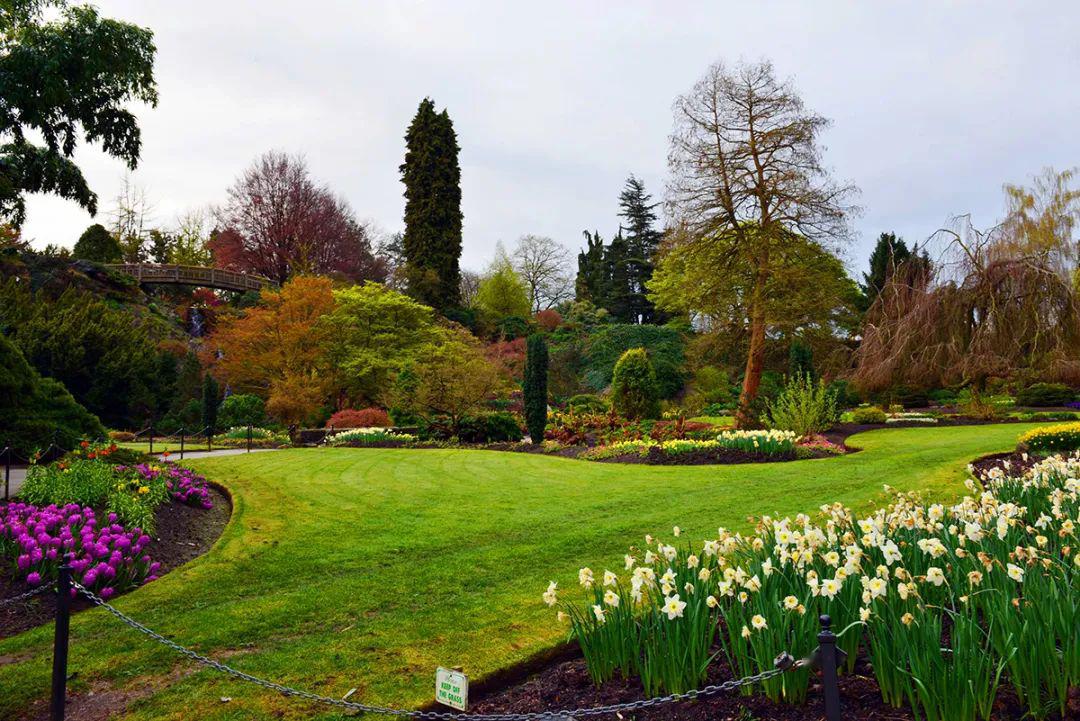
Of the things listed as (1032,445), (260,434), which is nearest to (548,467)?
(1032,445)

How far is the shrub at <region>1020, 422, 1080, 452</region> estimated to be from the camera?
10266 millimetres

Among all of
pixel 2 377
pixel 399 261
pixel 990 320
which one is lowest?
pixel 2 377

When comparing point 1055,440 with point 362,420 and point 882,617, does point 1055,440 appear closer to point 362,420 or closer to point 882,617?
point 882,617

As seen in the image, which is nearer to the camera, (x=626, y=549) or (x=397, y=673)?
(x=397, y=673)

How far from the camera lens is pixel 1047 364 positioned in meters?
17.5

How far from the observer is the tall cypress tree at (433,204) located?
120ft

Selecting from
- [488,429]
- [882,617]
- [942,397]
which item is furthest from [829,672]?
[942,397]

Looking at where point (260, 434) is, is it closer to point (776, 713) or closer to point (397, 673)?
point (397, 673)

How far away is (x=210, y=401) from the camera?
75.8 ft

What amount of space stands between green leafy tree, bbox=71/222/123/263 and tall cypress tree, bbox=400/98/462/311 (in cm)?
1444

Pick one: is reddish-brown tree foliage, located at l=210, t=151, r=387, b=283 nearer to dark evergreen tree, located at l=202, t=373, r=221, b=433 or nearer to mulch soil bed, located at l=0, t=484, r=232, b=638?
dark evergreen tree, located at l=202, t=373, r=221, b=433

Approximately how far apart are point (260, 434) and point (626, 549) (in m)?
17.8

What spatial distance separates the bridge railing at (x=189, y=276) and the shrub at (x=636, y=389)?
2068cm

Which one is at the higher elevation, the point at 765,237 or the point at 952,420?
the point at 765,237
